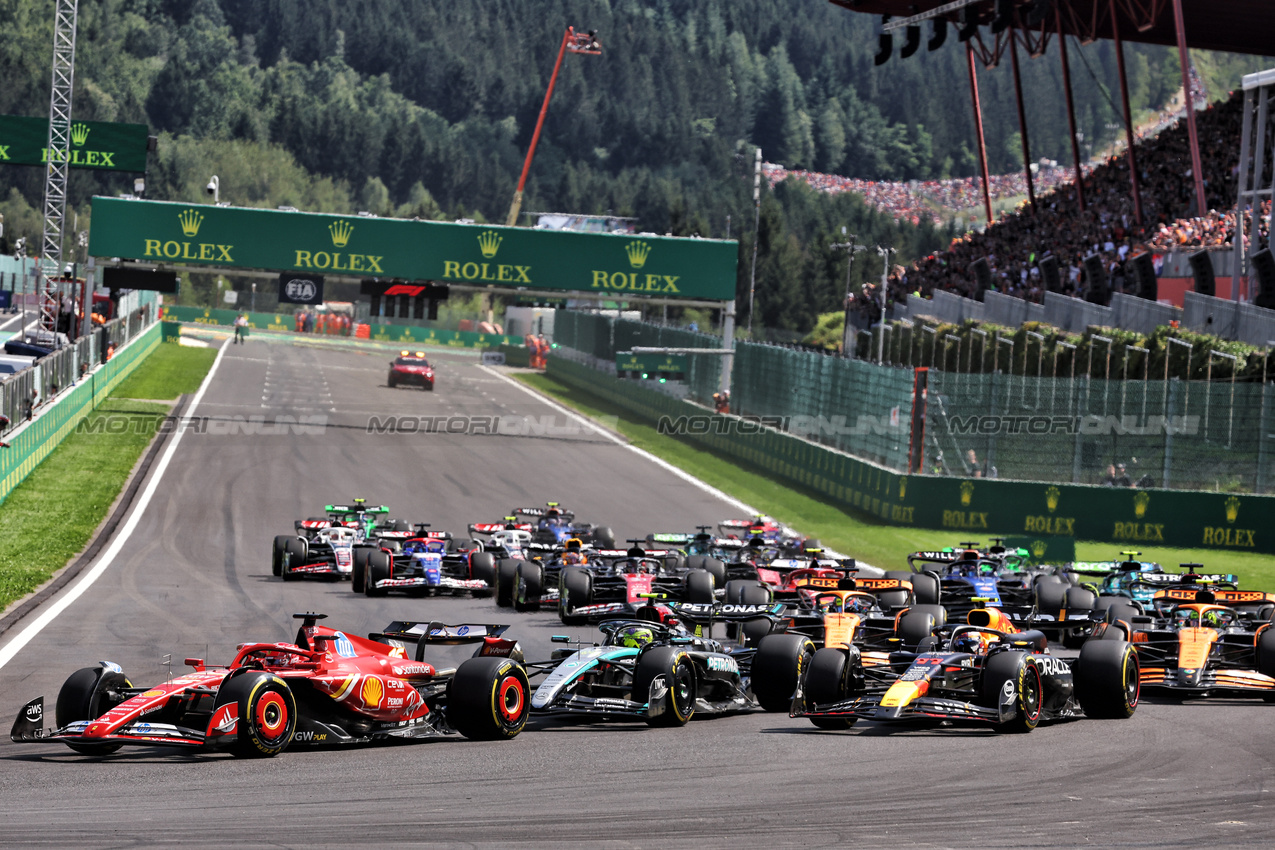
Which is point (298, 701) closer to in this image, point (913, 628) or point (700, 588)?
point (913, 628)

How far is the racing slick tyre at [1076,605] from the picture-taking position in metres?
20.4

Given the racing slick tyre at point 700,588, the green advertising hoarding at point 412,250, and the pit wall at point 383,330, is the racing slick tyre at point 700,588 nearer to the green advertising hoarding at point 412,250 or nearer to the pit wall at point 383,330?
the green advertising hoarding at point 412,250

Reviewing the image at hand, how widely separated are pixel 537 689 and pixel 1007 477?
2172 centimetres

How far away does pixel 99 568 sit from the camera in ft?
78.9

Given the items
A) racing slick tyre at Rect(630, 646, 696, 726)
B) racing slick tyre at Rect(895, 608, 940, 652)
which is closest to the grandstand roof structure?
racing slick tyre at Rect(895, 608, 940, 652)

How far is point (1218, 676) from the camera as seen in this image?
15.9 metres

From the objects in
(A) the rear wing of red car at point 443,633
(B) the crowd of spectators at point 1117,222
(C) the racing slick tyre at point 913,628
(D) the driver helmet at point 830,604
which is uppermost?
(B) the crowd of spectators at point 1117,222

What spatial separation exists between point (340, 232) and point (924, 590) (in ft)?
100

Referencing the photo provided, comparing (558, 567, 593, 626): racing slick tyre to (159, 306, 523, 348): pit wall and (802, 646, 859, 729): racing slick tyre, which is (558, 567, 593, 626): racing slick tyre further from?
Result: (159, 306, 523, 348): pit wall

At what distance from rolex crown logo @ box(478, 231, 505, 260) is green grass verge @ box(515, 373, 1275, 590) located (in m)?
8.15

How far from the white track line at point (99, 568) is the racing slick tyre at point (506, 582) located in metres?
5.70

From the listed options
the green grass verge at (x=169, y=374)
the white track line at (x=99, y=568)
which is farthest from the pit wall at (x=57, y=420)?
the white track line at (x=99, y=568)

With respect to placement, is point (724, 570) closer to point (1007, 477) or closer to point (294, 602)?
point (294, 602)

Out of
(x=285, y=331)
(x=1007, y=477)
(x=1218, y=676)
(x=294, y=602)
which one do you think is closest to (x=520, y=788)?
(x=1218, y=676)
